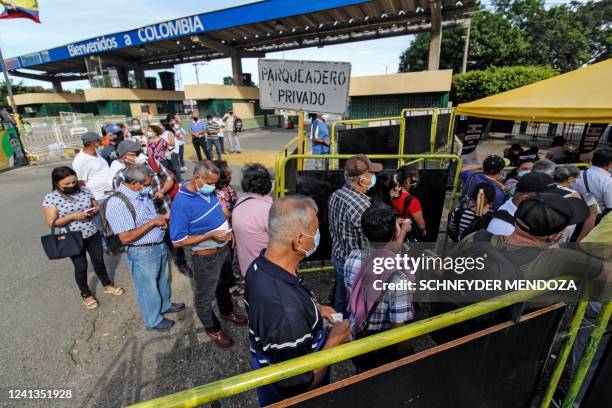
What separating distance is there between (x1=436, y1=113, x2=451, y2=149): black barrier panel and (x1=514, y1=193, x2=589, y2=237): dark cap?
8.51 meters

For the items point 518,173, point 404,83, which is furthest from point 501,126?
point 518,173

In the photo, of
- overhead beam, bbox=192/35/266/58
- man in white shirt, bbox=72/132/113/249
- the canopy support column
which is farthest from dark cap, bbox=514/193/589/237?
overhead beam, bbox=192/35/266/58

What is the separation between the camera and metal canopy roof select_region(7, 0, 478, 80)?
1522 centimetres

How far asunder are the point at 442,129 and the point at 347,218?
29.4 ft

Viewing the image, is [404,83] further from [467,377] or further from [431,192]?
[467,377]

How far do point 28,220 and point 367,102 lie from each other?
1347cm

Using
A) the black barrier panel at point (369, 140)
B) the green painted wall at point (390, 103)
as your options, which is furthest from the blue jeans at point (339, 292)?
the green painted wall at point (390, 103)

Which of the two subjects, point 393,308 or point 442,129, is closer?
point 393,308

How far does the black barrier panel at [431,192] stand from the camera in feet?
12.5

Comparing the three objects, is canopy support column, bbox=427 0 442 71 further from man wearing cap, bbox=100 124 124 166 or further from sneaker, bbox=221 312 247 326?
sneaker, bbox=221 312 247 326

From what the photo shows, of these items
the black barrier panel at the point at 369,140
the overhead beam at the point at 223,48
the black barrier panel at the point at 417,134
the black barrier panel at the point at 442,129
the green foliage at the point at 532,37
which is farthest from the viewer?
the green foliage at the point at 532,37

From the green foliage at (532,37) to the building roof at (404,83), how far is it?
1747 centimetres

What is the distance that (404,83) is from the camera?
1368 centimetres

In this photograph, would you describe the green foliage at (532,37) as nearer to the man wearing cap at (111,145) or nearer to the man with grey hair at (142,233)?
the man wearing cap at (111,145)
